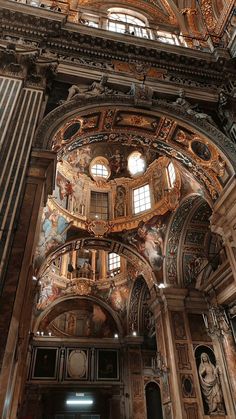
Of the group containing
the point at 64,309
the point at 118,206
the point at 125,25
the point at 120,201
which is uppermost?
the point at 125,25

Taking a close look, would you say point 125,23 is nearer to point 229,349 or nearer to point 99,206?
point 99,206

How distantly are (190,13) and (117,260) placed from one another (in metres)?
12.7

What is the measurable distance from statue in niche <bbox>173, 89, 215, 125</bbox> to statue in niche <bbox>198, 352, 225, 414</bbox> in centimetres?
813

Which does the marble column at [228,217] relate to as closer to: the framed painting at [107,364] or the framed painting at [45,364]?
the framed painting at [107,364]

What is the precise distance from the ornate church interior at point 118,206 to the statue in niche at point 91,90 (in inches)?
1.6

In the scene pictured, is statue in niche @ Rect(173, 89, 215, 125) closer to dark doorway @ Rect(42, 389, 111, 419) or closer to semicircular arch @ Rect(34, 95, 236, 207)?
semicircular arch @ Rect(34, 95, 236, 207)

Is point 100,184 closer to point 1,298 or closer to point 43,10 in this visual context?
point 43,10

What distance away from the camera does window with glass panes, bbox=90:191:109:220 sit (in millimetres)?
15970

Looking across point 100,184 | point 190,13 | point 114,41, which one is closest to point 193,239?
point 100,184

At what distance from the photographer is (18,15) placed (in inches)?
352

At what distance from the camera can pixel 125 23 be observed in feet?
38.3

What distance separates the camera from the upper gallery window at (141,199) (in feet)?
51.0

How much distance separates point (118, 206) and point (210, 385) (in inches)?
335

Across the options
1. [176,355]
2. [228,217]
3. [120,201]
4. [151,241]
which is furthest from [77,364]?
[228,217]
